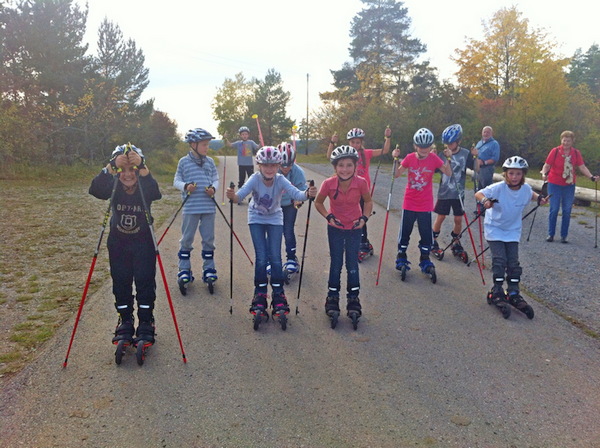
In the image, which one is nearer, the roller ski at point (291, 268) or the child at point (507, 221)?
the child at point (507, 221)

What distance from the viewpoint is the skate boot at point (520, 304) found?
5387 millimetres

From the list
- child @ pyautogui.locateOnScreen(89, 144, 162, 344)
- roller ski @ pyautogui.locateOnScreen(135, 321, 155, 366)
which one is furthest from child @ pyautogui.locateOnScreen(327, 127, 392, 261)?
roller ski @ pyautogui.locateOnScreen(135, 321, 155, 366)

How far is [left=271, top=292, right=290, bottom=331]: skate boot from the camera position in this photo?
16.8 ft

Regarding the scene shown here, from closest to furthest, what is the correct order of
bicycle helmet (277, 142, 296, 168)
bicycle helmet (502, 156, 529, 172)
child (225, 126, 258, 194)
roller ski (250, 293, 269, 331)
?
1. roller ski (250, 293, 269, 331)
2. bicycle helmet (502, 156, 529, 172)
3. bicycle helmet (277, 142, 296, 168)
4. child (225, 126, 258, 194)

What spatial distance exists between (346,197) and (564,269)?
4.22m

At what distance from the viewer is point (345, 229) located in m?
5.47

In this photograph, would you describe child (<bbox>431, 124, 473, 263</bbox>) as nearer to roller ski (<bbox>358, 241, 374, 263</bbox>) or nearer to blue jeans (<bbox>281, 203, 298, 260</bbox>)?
Answer: roller ski (<bbox>358, 241, 374, 263</bbox>)

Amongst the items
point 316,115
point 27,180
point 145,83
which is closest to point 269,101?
point 316,115

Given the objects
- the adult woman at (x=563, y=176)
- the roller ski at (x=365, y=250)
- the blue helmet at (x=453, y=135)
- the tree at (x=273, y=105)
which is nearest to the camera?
the blue helmet at (x=453, y=135)

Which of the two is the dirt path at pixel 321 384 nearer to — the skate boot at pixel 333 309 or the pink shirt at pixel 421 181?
the skate boot at pixel 333 309

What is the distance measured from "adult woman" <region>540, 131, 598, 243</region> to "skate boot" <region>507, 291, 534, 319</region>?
441 cm

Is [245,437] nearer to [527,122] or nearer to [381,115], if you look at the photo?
[527,122]

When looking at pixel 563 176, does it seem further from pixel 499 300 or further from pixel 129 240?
pixel 129 240

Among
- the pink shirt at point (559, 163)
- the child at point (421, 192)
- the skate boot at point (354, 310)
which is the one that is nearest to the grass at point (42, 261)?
the skate boot at point (354, 310)
